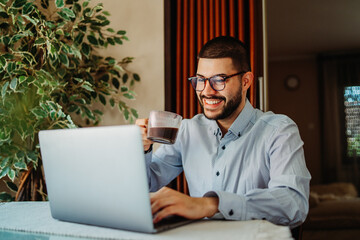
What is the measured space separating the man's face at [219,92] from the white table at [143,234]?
0.63m

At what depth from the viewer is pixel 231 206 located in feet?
3.50

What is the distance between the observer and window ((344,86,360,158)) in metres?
6.82

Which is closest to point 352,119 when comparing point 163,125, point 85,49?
point 85,49

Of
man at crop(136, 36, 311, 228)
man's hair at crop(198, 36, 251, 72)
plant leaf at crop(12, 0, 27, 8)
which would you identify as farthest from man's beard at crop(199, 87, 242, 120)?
plant leaf at crop(12, 0, 27, 8)

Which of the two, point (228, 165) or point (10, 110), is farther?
point (10, 110)

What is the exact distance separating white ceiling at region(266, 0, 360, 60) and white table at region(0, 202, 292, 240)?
14.3 feet

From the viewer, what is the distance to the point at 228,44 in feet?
5.26

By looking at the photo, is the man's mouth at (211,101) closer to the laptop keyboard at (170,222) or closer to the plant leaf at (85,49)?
the laptop keyboard at (170,222)

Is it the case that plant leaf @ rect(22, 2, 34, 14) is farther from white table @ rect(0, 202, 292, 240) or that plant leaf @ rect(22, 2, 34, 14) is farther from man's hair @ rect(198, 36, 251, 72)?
white table @ rect(0, 202, 292, 240)

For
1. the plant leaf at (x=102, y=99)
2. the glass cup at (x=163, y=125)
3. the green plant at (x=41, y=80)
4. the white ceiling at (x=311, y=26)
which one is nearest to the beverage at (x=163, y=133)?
the glass cup at (x=163, y=125)

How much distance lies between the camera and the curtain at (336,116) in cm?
690

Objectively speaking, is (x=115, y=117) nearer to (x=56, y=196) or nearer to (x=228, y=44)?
(x=228, y=44)

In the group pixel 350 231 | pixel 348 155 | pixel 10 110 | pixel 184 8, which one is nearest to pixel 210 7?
pixel 184 8

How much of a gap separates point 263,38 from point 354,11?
331 cm
